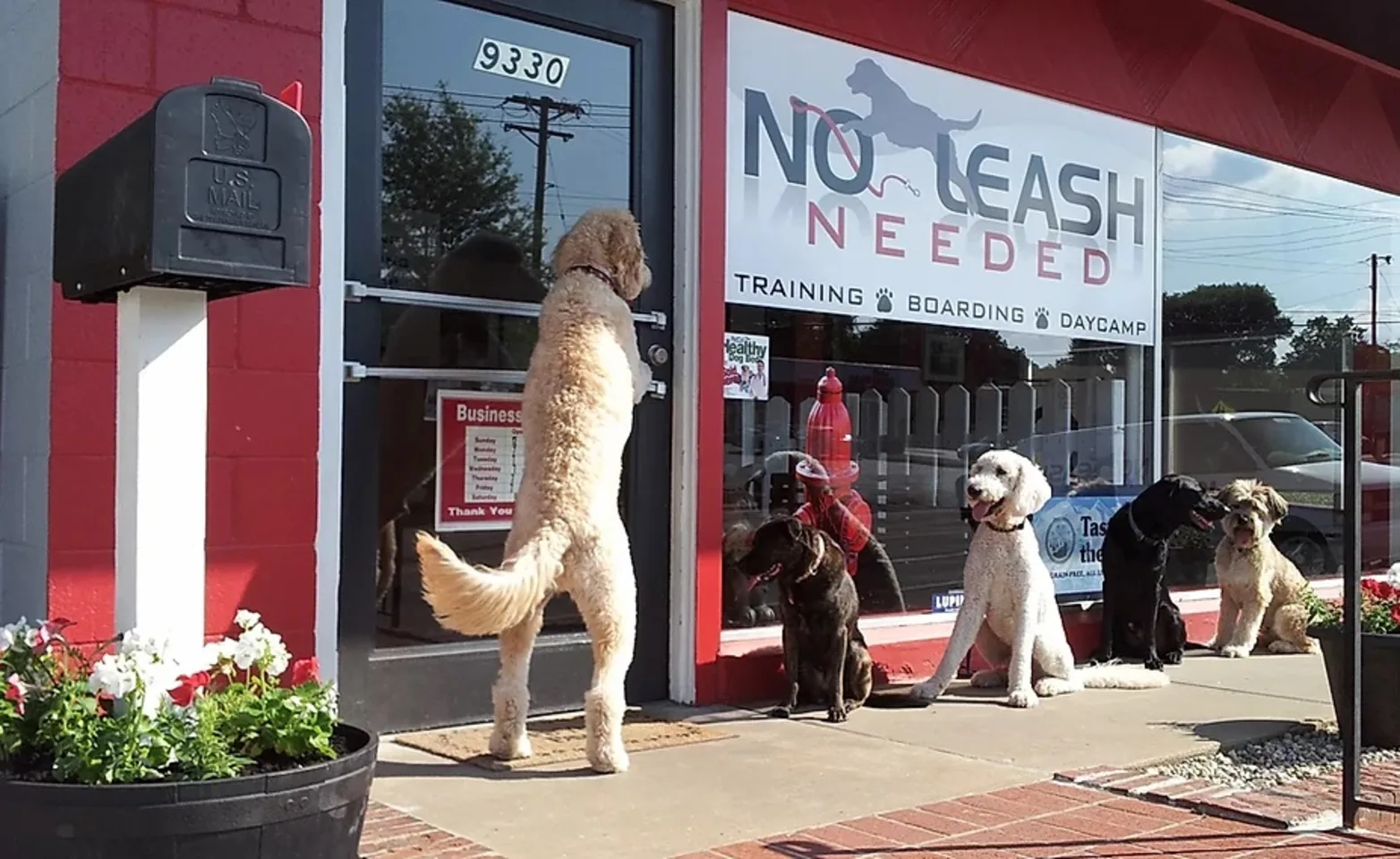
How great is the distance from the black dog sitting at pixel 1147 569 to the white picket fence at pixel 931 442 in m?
0.66

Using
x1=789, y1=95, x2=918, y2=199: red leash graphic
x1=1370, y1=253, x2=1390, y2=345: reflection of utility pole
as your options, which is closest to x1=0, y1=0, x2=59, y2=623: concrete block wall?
x1=789, y1=95, x2=918, y2=199: red leash graphic

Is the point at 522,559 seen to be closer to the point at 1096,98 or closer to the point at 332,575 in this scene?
the point at 332,575

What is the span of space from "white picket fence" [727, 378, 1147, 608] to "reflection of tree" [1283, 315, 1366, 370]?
7.49 ft

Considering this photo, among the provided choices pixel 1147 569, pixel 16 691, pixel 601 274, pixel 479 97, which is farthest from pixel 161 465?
pixel 1147 569

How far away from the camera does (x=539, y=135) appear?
544 centimetres

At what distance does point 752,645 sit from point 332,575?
6.52ft

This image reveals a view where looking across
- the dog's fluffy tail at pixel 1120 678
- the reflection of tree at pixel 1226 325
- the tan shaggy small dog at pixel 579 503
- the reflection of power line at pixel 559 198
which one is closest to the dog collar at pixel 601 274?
the tan shaggy small dog at pixel 579 503

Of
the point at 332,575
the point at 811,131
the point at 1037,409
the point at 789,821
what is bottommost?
the point at 789,821

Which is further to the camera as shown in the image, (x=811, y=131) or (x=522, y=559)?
(x=811, y=131)

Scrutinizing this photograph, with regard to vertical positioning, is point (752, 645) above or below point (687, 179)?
below

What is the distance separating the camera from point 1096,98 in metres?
7.44

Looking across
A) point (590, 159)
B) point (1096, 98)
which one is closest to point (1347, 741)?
point (590, 159)

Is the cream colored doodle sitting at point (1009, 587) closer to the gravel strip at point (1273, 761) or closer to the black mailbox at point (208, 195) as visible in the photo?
the gravel strip at point (1273, 761)

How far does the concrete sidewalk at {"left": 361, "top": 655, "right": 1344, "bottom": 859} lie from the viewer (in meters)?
3.93
